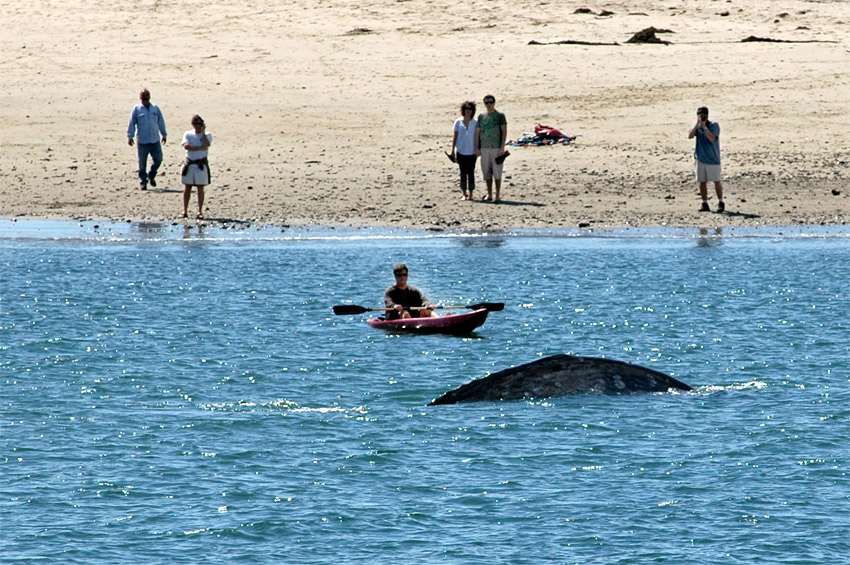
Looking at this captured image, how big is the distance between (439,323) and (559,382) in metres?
3.92

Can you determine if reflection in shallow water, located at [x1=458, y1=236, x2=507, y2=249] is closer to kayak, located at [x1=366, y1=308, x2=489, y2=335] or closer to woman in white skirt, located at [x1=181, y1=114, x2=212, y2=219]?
woman in white skirt, located at [x1=181, y1=114, x2=212, y2=219]

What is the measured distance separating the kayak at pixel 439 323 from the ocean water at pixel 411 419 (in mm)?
194

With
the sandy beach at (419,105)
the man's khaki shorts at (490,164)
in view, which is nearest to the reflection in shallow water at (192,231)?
Answer: the sandy beach at (419,105)

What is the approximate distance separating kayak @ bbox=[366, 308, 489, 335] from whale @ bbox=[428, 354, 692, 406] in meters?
3.35

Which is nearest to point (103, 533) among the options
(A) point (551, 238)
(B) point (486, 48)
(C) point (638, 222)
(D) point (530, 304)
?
(D) point (530, 304)

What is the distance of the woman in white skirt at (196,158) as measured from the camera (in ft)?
81.2

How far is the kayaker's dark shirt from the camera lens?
17703mm

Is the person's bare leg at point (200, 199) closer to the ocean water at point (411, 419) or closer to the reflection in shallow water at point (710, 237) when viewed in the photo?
the ocean water at point (411, 419)

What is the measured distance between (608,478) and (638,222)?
14.7 m

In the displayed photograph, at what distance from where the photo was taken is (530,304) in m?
19.0

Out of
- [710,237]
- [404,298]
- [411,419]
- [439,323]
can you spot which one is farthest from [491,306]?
[710,237]

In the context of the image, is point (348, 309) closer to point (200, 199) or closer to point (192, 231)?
point (192, 231)

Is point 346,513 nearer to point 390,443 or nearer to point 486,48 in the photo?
point 390,443

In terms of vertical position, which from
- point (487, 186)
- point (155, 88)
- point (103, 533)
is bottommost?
point (103, 533)
